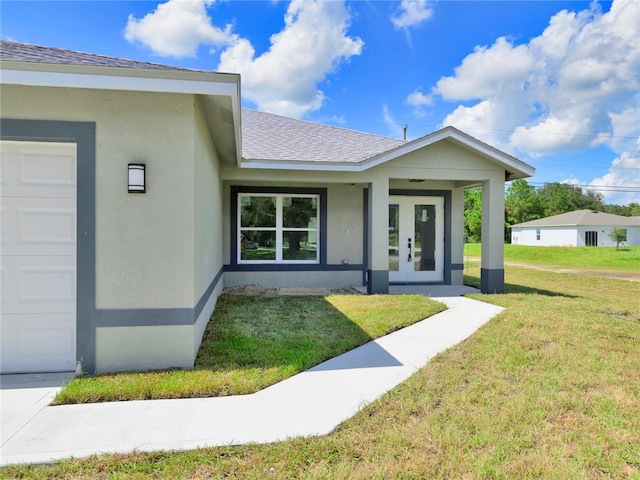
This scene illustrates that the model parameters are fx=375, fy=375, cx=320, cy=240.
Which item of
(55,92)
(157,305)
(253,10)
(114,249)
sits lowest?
(157,305)

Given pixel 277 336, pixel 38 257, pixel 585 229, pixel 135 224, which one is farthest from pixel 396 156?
pixel 585 229

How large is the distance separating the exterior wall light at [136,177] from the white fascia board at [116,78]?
853 mm

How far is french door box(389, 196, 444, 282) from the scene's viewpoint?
11.6 m

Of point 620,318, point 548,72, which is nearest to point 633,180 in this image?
point 548,72

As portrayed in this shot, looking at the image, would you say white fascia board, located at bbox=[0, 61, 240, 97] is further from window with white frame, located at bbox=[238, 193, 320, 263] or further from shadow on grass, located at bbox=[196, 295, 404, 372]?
window with white frame, located at bbox=[238, 193, 320, 263]

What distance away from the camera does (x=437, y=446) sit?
114 inches

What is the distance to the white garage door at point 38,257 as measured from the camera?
4.38m

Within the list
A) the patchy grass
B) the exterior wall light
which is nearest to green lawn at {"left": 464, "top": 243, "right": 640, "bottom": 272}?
the patchy grass

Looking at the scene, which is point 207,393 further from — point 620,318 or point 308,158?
point 620,318

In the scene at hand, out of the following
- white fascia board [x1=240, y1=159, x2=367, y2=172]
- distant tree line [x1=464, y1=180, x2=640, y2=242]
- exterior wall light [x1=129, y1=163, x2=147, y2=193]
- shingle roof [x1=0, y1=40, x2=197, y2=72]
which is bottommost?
exterior wall light [x1=129, y1=163, x2=147, y2=193]

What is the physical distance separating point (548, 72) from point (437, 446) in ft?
100

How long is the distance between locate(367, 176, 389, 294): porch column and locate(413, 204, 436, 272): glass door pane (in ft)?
8.35

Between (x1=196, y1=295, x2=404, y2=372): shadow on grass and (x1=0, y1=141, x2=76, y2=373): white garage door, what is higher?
(x1=0, y1=141, x2=76, y2=373): white garage door

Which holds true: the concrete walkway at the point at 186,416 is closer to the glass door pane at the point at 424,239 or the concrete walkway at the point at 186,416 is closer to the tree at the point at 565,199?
the glass door pane at the point at 424,239
